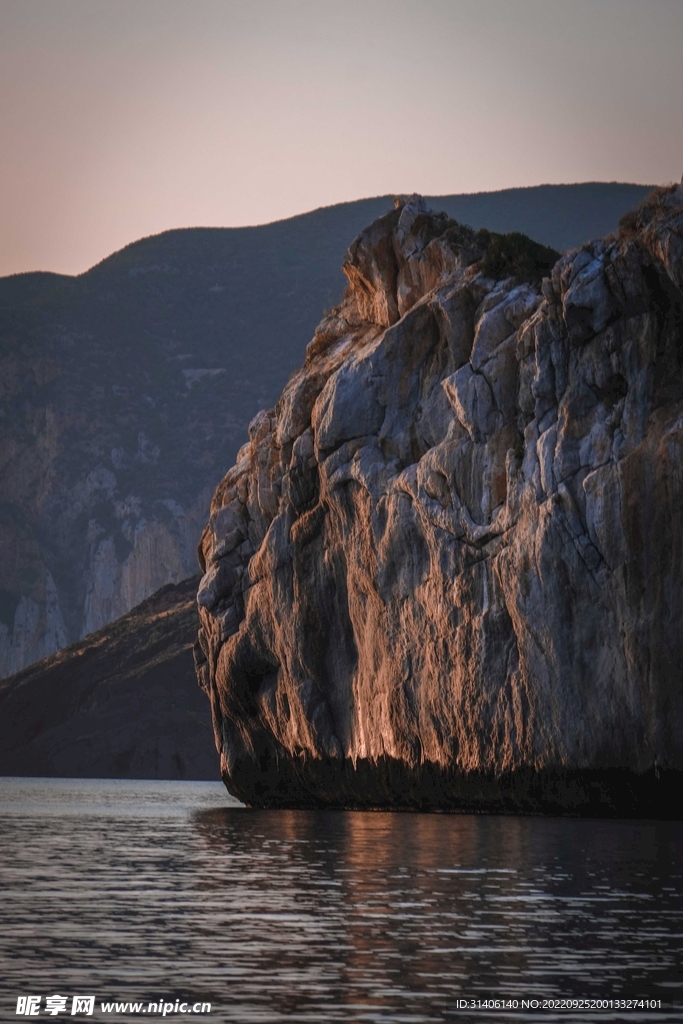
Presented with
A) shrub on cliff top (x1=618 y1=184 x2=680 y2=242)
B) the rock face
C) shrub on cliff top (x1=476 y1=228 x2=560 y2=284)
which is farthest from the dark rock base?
shrub on cliff top (x1=476 y1=228 x2=560 y2=284)

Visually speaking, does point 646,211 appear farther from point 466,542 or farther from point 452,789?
point 452,789

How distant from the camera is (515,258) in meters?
57.9

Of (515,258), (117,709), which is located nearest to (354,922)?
(515,258)

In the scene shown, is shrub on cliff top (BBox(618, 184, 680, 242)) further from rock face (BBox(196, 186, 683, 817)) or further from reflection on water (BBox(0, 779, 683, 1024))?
reflection on water (BBox(0, 779, 683, 1024))

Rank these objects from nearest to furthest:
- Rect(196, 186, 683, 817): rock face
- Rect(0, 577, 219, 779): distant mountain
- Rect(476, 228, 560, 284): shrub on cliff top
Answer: Rect(196, 186, 683, 817): rock face → Rect(476, 228, 560, 284): shrub on cliff top → Rect(0, 577, 219, 779): distant mountain

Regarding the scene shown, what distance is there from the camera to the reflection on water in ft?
56.2

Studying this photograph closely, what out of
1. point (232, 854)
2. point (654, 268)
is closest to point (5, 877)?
point (232, 854)

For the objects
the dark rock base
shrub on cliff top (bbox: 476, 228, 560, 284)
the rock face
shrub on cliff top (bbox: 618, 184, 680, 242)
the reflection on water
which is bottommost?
the reflection on water

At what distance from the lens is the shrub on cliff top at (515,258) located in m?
57.0

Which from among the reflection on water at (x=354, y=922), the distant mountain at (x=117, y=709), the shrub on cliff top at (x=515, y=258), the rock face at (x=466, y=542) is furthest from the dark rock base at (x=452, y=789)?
the distant mountain at (x=117, y=709)

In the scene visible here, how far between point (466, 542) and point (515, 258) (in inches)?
456

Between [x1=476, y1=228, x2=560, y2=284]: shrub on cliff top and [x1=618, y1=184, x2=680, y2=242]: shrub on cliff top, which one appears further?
[x1=476, y1=228, x2=560, y2=284]: shrub on cliff top

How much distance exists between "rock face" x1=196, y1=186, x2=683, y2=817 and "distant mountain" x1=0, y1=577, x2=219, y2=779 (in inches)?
3248

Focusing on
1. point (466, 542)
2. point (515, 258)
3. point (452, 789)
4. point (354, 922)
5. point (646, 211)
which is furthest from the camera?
point (515, 258)
